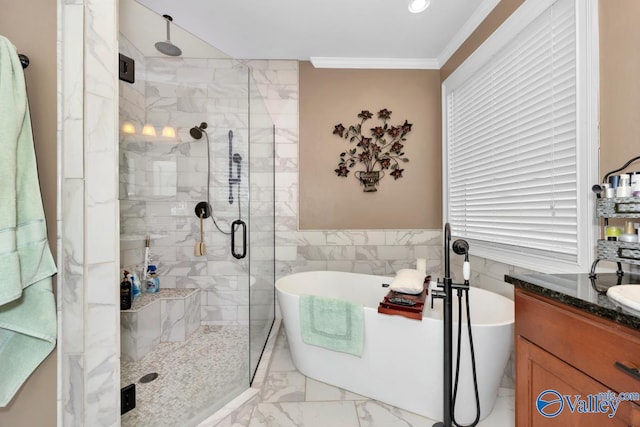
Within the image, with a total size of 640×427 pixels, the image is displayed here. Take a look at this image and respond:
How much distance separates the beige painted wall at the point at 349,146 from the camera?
3010 mm

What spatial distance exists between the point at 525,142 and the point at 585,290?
3.91ft

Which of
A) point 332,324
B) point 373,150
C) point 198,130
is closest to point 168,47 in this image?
point 198,130

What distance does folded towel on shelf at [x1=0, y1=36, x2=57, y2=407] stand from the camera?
0.96 metres

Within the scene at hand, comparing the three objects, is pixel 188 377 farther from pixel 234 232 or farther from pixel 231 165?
pixel 231 165

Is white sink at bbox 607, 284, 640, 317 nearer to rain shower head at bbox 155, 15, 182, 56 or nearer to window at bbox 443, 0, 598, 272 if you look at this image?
window at bbox 443, 0, 598, 272

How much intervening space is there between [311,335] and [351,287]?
2.64ft

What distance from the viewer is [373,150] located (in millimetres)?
2990

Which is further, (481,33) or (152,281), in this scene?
(152,281)

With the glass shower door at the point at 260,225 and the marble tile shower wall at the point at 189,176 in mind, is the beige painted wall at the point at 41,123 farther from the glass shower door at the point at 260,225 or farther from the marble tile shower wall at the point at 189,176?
the glass shower door at the point at 260,225

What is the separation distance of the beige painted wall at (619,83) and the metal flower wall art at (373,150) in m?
1.71

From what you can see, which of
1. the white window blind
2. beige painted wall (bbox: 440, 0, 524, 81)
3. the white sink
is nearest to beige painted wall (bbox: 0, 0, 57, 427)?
the white sink

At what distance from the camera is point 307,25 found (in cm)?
243

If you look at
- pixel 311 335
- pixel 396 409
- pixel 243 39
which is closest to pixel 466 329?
pixel 396 409

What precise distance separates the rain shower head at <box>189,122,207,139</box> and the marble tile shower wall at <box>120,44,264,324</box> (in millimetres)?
31
